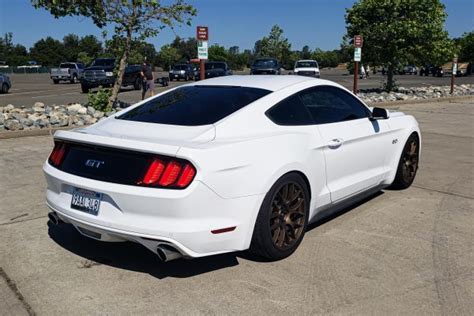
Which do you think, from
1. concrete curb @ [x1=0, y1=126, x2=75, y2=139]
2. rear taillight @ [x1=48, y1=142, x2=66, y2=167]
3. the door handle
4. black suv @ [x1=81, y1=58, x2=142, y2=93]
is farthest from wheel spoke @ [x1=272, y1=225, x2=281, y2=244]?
black suv @ [x1=81, y1=58, x2=142, y2=93]

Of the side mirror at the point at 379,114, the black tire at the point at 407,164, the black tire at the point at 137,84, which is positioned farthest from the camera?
the black tire at the point at 137,84

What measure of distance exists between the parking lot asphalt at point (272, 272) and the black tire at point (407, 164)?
551 mm

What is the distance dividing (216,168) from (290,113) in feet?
3.89

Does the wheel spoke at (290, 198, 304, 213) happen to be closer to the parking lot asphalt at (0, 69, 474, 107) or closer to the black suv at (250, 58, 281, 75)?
the parking lot asphalt at (0, 69, 474, 107)

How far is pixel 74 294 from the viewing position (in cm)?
345

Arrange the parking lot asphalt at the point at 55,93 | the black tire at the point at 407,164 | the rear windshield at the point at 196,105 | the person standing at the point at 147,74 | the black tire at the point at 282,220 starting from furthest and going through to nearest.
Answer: the parking lot asphalt at the point at 55,93, the person standing at the point at 147,74, the black tire at the point at 407,164, the rear windshield at the point at 196,105, the black tire at the point at 282,220

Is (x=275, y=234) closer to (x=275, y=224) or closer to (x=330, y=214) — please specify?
(x=275, y=224)

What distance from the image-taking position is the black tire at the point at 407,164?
19.7ft

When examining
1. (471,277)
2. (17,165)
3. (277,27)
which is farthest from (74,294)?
(277,27)

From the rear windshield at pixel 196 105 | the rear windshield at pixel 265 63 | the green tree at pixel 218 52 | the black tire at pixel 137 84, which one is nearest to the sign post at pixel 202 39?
the rear windshield at pixel 196 105

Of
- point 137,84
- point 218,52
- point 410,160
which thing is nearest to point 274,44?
point 218,52

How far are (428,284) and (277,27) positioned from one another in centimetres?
8408

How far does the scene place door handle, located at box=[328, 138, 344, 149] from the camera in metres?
4.50

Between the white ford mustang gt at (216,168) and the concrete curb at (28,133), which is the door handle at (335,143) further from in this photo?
the concrete curb at (28,133)
